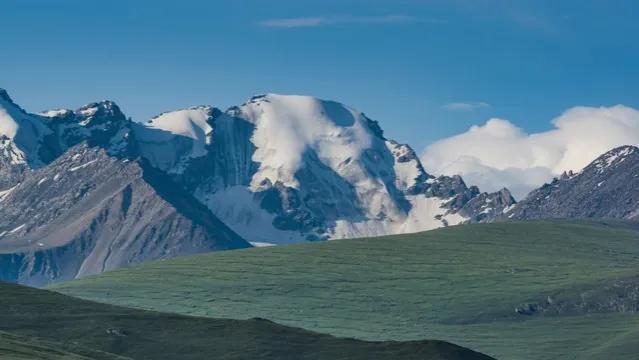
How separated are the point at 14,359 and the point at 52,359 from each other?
12638 millimetres

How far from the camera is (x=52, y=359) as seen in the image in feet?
646

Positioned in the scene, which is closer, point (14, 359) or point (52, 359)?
point (14, 359)

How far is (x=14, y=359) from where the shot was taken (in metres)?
185
